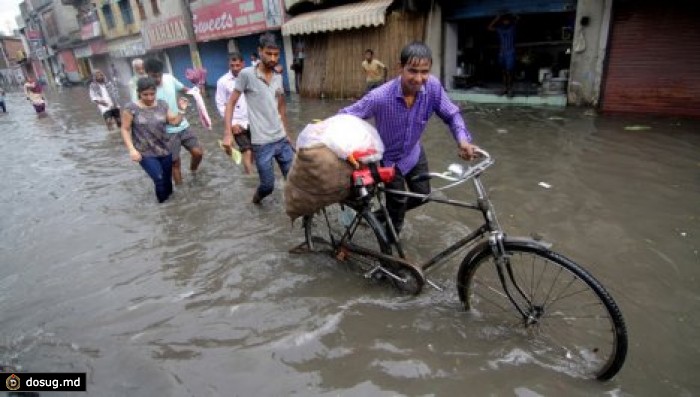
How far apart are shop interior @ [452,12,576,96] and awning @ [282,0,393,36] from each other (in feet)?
7.97

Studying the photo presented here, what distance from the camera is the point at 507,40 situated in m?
10.7

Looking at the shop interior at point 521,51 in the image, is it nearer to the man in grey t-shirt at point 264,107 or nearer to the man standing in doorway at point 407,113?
the man in grey t-shirt at point 264,107

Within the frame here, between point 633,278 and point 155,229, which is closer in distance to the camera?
point 633,278

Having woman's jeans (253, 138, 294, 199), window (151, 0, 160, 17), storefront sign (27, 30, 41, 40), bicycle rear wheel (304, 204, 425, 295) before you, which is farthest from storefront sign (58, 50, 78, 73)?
bicycle rear wheel (304, 204, 425, 295)

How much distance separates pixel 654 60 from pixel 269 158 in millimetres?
8238

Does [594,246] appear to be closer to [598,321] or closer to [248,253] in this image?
[598,321]

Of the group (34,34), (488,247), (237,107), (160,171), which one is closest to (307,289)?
(488,247)

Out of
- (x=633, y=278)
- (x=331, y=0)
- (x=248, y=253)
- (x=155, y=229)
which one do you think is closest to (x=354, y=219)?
Result: (x=248, y=253)

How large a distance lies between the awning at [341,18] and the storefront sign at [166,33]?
376 inches

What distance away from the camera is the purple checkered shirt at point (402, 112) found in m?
3.11

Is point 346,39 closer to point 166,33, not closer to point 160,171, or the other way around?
point 160,171

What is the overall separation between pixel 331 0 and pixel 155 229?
38.0ft

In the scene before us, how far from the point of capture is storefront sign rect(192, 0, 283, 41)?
52.9 feet

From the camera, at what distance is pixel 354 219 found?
11.2 ft
